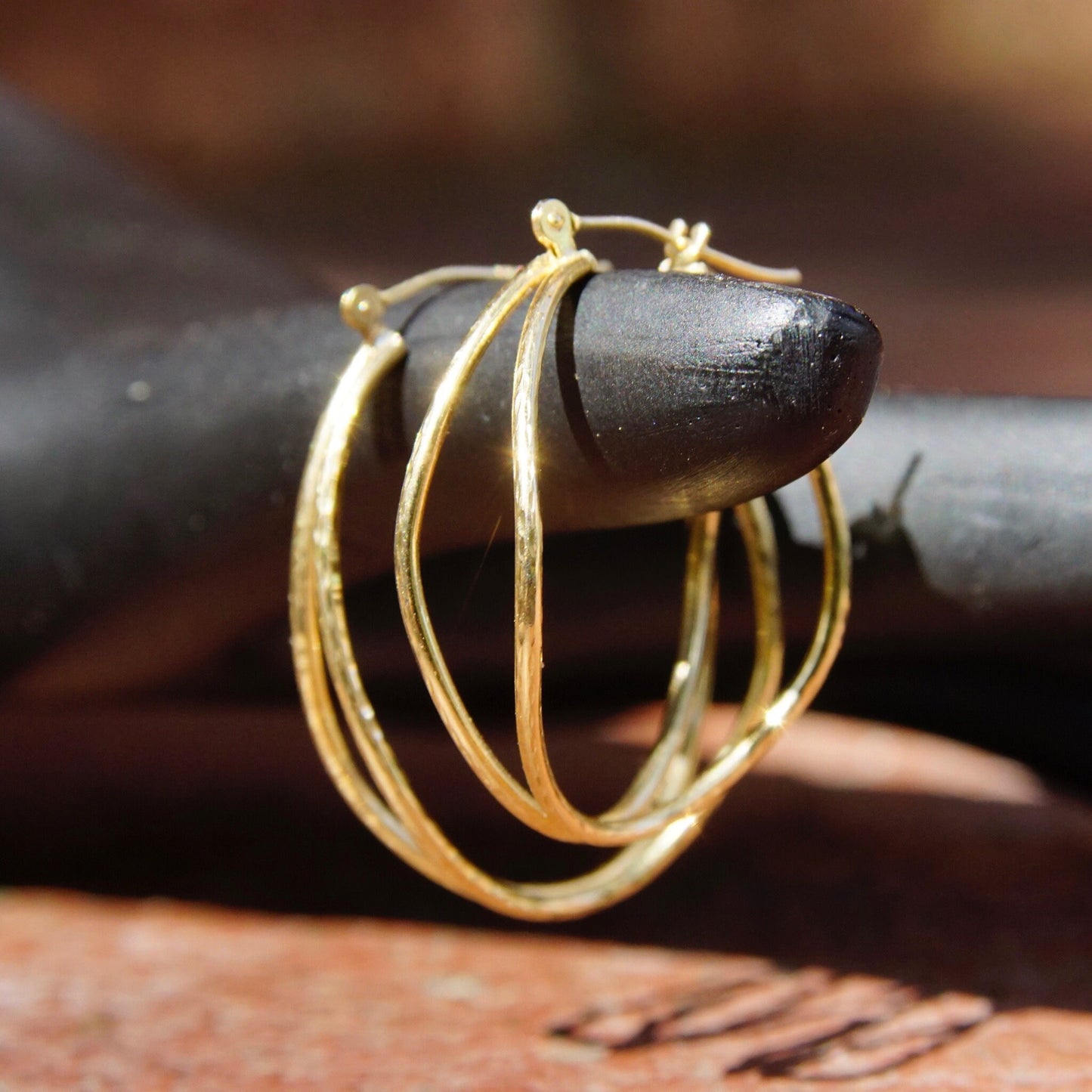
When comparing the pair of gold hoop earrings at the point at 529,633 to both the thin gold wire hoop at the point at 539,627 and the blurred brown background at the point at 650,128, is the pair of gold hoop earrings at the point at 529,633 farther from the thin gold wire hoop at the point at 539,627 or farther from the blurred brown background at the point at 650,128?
the blurred brown background at the point at 650,128

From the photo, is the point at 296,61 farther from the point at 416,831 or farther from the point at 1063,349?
the point at 416,831

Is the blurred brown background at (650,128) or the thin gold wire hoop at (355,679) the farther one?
the blurred brown background at (650,128)

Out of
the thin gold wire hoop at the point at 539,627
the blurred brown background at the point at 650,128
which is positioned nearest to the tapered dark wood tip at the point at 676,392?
the thin gold wire hoop at the point at 539,627

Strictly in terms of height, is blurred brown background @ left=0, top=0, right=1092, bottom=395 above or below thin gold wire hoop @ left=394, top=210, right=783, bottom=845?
above

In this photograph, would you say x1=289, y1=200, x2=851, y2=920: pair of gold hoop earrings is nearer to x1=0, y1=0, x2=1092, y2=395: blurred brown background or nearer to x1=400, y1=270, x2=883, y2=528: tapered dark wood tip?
x1=400, y1=270, x2=883, y2=528: tapered dark wood tip

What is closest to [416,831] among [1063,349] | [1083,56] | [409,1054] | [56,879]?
[409,1054]

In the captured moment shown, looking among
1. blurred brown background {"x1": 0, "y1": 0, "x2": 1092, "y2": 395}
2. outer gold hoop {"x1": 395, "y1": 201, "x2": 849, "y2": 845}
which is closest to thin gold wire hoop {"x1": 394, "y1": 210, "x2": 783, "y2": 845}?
outer gold hoop {"x1": 395, "y1": 201, "x2": 849, "y2": 845}
